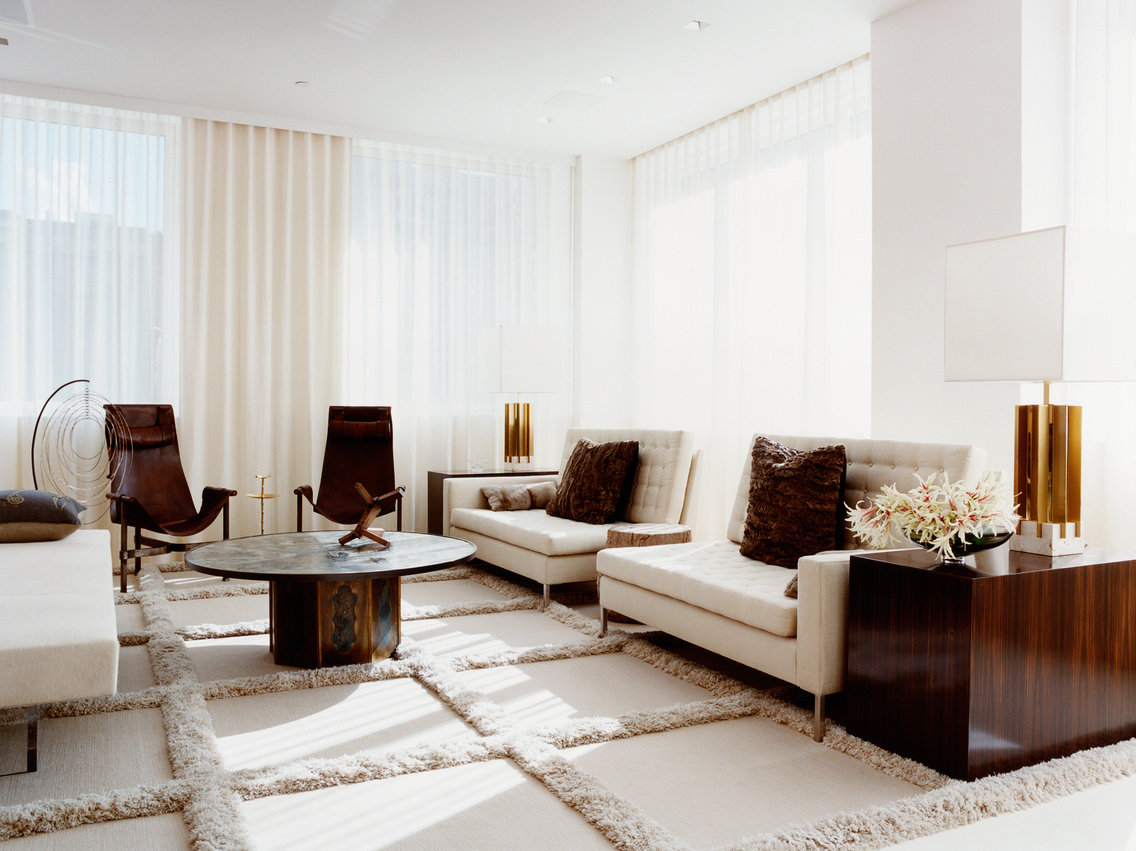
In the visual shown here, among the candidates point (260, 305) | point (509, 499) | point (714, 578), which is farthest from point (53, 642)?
point (260, 305)

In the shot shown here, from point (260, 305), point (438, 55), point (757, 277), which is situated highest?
point (438, 55)

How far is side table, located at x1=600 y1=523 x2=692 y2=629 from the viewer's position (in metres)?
4.05

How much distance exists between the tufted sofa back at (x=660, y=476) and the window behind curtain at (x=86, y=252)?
3.03 metres

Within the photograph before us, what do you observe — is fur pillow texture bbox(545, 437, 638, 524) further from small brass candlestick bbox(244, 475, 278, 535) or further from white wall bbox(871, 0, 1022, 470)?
small brass candlestick bbox(244, 475, 278, 535)

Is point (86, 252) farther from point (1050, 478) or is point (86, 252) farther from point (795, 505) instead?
point (1050, 478)

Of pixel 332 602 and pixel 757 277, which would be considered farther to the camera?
pixel 757 277

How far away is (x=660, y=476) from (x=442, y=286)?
2469 millimetres

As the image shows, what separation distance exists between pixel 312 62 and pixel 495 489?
101 inches

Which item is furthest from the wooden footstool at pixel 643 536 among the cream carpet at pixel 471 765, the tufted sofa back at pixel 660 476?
the cream carpet at pixel 471 765

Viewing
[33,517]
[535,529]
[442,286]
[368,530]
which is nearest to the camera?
[33,517]

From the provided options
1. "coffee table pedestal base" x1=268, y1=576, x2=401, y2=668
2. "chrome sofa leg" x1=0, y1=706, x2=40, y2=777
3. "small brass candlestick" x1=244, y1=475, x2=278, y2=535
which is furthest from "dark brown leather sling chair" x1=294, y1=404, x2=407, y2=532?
"chrome sofa leg" x1=0, y1=706, x2=40, y2=777

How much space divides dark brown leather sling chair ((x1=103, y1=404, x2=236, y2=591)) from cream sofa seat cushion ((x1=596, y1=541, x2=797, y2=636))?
243 centimetres

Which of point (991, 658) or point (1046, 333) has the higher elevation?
point (1046, 333)

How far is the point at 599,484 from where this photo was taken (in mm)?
4742
